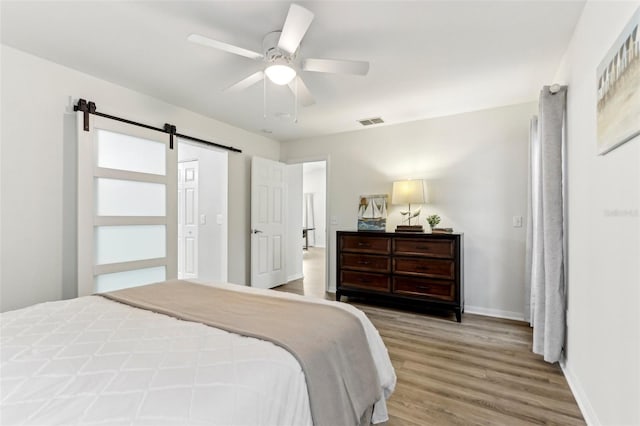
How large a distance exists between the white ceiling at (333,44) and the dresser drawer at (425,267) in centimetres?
176

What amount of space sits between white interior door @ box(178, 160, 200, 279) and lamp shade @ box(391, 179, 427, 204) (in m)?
2.96

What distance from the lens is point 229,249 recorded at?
4.13 metres

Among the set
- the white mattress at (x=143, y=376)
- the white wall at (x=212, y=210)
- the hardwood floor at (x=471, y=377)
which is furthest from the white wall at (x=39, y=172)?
Result: the hardwood floor at (x=471, y=377)

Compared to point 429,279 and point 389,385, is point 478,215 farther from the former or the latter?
point 389,385

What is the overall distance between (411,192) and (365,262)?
103cm

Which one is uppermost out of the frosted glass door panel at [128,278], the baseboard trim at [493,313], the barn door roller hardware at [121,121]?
the barn door roller hardware at [121,121]

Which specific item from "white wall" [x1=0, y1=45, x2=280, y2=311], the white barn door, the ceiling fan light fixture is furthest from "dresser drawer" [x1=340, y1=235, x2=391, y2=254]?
"white wall" [x1=0, y1=45, x2=280, y2=311]

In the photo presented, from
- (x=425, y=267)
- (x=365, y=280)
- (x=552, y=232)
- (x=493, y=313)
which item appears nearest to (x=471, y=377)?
(x=552, y=232)

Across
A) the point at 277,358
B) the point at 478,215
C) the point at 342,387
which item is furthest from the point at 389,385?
the point at 478,215

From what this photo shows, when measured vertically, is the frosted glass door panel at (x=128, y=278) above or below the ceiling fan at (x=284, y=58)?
below

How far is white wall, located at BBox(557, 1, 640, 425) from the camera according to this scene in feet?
3.95

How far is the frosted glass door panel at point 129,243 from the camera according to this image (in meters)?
2.72

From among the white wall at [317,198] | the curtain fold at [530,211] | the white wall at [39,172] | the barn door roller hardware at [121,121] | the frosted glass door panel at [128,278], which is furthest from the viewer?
the white wall at [317,198]

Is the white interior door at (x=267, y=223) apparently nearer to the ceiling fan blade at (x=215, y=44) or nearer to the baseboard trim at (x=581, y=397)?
the ceiling fan blade at (x=215, y=44)
